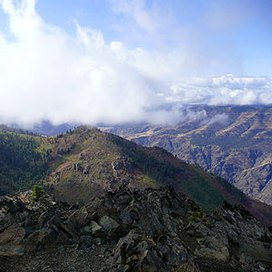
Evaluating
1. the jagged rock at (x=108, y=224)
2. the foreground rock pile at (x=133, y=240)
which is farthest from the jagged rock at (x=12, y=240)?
the jagged rock at (x=108, y=224)

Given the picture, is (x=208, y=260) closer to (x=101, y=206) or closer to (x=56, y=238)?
(x=101, y=206)

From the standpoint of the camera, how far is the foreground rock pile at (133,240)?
114 ft

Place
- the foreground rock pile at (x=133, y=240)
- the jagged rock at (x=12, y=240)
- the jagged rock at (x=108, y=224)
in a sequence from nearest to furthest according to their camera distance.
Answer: the foreground rock pile at (x=133, y=240), the jagged rock at (x=12, y=240), the jagged rock at (x=108, y=224)

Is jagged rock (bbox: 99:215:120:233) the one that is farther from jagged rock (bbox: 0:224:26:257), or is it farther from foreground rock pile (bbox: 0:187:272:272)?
jagged rock (bbox: 0:224:26:257)

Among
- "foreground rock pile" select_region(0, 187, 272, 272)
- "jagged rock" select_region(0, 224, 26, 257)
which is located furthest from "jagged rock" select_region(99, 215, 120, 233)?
"jagged rock" select_region(0, 224, 26, 257)

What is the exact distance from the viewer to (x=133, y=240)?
3584 cm

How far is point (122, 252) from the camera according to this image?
34812mm

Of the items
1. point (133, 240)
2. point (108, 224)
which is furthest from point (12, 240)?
point (133, 240)

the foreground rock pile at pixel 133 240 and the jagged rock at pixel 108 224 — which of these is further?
the jagged rock at pixel 108 224

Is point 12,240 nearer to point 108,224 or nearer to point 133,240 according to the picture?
point 108,224

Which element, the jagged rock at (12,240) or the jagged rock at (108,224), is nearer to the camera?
the jagged rock at (12,240)

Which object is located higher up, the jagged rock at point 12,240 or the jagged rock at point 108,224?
the jagged rock at point 108,224

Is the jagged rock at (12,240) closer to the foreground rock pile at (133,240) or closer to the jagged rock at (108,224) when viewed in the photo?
the foreground rock pile at (133,240)

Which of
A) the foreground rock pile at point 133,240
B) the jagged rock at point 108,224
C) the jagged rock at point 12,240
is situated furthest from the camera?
the jagged rock at point 108,224
